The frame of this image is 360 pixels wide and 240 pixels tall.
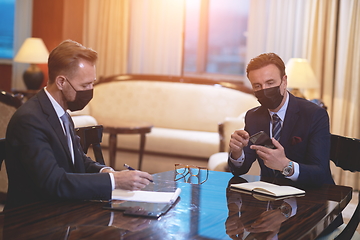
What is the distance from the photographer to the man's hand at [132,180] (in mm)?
1647

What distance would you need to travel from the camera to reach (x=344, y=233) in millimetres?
1885

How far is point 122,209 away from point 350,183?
434cm

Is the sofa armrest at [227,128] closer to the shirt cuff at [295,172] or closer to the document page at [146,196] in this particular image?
the shirt cuff at [295,172]

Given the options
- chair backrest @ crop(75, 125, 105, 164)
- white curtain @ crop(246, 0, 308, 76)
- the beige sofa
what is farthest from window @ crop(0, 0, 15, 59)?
chair backrest @ crop(75, 125, 105, 164)

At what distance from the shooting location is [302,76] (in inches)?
195

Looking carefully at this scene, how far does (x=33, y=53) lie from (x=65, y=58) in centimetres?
443

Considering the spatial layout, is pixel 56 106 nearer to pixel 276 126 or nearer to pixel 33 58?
pixel 276 126

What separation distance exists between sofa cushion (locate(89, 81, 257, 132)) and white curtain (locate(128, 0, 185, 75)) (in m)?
0.45

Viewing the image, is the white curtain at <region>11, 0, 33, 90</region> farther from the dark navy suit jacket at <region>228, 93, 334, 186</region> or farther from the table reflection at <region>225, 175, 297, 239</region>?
the table reflection at <region>225, 175, 297, 239</region>

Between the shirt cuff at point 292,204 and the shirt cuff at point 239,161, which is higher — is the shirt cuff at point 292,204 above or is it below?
below

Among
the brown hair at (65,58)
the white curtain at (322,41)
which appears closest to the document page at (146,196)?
the brown hair at (65,58)

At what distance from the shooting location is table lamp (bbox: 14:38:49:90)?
5957 millimetres

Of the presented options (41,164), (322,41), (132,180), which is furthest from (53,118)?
(322,41)

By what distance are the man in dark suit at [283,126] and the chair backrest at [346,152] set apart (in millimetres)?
70
